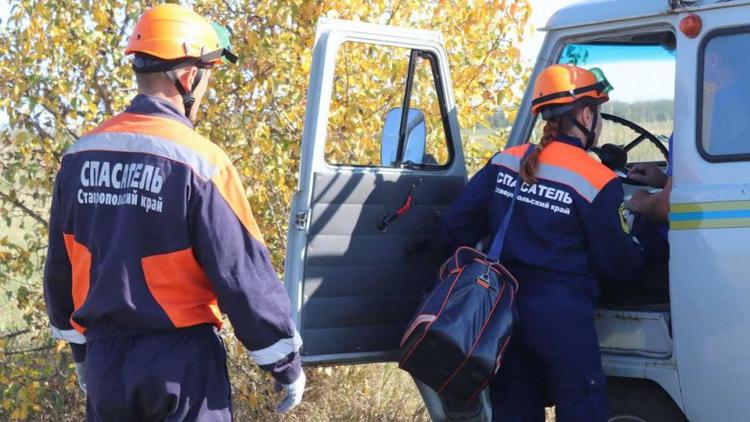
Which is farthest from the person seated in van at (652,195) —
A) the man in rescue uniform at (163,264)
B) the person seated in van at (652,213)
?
the man in rescue uniform at (163,264)

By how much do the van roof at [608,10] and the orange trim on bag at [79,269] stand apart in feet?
7.20

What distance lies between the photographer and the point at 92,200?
Answer: 10.5 feet

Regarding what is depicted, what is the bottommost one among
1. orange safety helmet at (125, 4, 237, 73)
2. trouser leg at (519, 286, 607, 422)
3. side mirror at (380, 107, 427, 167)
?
trouser leg at (519, 286, 607, 422)

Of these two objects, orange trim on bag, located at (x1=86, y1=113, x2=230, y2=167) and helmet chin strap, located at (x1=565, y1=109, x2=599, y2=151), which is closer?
orange trim on bag, located at (x1=86, y1=113, x2=230, y2=167)

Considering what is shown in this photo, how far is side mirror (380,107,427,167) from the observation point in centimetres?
455

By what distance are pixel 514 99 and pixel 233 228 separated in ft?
11.4

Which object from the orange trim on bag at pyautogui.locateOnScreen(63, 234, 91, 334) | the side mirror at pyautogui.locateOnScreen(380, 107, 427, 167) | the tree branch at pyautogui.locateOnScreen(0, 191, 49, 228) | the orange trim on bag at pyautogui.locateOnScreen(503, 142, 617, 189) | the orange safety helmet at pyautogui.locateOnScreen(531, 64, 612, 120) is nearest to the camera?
the orange trim on bag at pyautogui.locateOnScreen(63, 234, 91, 334)

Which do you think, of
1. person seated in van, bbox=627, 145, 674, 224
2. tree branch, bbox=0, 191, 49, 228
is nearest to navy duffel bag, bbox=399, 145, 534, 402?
person seated in van, bbox=627, 145, 674, 224

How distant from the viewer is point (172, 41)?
3.29 metres

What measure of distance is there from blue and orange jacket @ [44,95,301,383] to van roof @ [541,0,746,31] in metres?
1.81

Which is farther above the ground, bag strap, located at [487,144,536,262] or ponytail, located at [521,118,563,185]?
ponytail, located at [521,118,563,185]

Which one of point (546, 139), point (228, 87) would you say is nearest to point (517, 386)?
point (546, 139)

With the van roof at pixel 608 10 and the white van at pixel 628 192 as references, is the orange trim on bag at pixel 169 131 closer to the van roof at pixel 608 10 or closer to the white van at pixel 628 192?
the white van at pixel 628 192

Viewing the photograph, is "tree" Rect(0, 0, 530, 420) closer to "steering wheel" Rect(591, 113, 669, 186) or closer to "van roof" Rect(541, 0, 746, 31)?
"steering wheel" Rect(591, 113, 669, 186)
